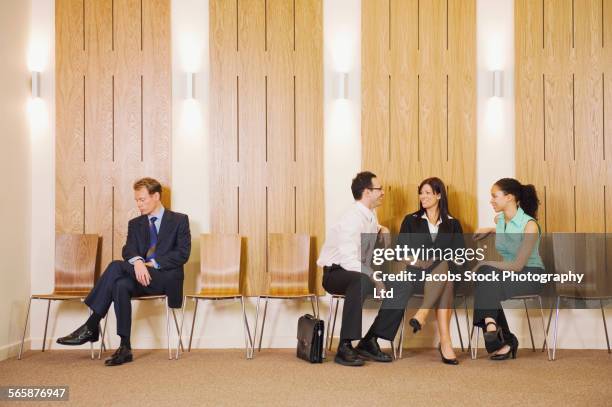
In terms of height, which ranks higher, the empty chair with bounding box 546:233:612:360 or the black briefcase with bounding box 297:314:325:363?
the empty chair with bounding box 546:233:612:360

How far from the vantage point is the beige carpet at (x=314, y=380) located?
13.2 ft

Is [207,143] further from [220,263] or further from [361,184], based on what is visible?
[361,184]

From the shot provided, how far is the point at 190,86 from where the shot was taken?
20.7 feet

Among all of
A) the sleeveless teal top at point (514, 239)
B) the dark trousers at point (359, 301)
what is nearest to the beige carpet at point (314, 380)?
the dark trousers at point (359, 301)

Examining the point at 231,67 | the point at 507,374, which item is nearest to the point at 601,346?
the point at 507,374

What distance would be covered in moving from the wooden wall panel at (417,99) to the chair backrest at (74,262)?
2790 millimetres

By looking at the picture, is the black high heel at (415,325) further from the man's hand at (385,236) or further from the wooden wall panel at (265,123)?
the wooden wall panel at (265,123)

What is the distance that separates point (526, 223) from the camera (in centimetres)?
555

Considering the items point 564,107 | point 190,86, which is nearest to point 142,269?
point 190,86

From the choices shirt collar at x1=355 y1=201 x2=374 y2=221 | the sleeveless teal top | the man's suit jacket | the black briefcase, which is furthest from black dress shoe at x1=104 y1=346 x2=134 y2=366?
the sleeveless teal top

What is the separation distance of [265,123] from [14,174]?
240 centimetres

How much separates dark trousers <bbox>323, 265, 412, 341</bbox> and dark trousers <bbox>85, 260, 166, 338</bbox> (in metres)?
1.65

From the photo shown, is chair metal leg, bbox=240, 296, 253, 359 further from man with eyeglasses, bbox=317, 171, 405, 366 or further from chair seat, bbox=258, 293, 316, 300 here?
man with eyeglasses, bbox=317, 171, 405, 366

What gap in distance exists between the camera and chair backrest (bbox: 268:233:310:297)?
19.9 feet
